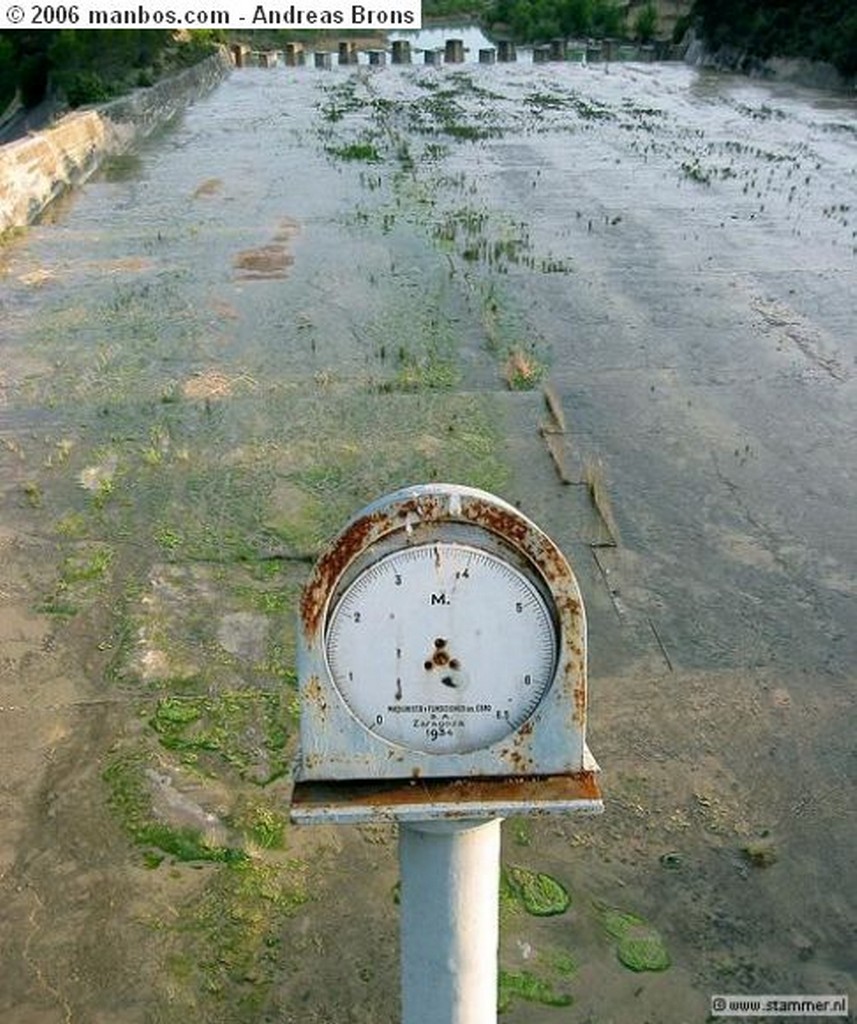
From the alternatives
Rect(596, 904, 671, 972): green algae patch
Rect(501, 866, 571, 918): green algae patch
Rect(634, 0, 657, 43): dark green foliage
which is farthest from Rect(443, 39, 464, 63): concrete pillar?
Rect(596, 904, 671, 972): green algae patch

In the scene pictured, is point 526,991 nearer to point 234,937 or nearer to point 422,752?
point 234,937

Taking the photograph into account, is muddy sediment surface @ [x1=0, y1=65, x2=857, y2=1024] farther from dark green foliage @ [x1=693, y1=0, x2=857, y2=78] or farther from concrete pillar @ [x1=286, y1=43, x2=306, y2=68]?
concrete pillar @ [x1=286, y1=43, x2=306, y2=68]

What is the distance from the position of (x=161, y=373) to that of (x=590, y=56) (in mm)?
47778

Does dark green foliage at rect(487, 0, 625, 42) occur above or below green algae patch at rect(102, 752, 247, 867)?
below

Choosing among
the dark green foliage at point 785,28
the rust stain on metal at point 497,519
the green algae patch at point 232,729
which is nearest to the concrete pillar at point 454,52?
the dark green foliage at point 785,28

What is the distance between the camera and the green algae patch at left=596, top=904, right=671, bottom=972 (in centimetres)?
348

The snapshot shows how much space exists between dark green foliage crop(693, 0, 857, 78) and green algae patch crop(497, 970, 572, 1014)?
32.1 metres

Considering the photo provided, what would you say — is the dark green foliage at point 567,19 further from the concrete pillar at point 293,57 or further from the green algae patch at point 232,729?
the green algae patch at point 232,729

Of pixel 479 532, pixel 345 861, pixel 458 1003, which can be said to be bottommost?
pixel 345 861

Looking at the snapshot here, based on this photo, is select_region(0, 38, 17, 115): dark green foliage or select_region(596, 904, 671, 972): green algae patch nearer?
select_region(596, 904, 671, 972): green algae patch

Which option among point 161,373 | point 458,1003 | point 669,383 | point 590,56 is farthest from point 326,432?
point 590,56

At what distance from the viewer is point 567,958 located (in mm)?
3488

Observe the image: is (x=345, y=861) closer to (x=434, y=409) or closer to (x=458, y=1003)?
(x=458, y=1003)

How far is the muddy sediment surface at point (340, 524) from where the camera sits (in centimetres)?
357
